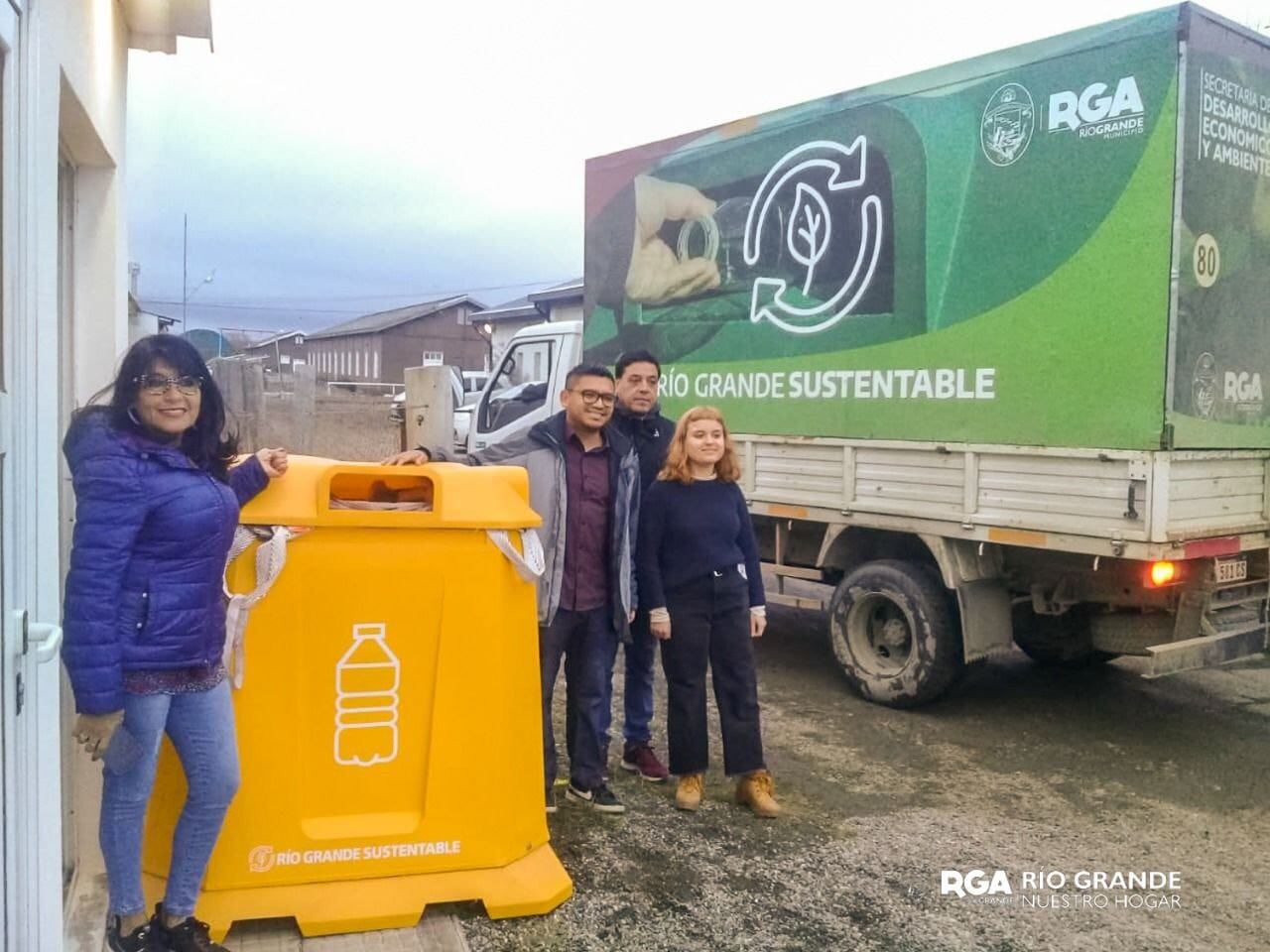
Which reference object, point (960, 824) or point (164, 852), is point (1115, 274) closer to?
point (960, 824)

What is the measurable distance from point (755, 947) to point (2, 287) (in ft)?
8.97

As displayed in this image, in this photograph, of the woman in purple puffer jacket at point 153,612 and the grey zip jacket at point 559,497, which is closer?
the woman in purple puffer jacket at point 153,612

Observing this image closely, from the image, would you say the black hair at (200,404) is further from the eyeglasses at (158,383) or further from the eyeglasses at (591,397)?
the eyeglasses at (591,397)

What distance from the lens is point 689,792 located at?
4414 millimetres

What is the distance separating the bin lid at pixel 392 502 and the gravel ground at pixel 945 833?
4.20 ft

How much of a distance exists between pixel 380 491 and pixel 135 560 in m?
1.21

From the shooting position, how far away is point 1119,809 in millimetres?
4605

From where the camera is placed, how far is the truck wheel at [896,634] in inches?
226

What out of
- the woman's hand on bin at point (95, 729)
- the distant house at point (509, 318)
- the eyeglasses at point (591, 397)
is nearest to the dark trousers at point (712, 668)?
the eyeglasses at point (591, 397)

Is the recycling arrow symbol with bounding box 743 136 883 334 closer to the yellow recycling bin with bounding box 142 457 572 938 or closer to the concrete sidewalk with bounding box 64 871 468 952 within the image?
the yellow recycling bin with bounding box 142 457 572 938

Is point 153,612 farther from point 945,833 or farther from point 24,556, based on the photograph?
point 945,833

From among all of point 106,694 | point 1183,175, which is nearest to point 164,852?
point 106,694

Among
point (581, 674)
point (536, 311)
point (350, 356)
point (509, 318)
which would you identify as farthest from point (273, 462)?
point (350, 356)

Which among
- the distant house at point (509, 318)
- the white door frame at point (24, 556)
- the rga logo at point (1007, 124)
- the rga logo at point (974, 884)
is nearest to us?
the white door frame at point (24, 556)
